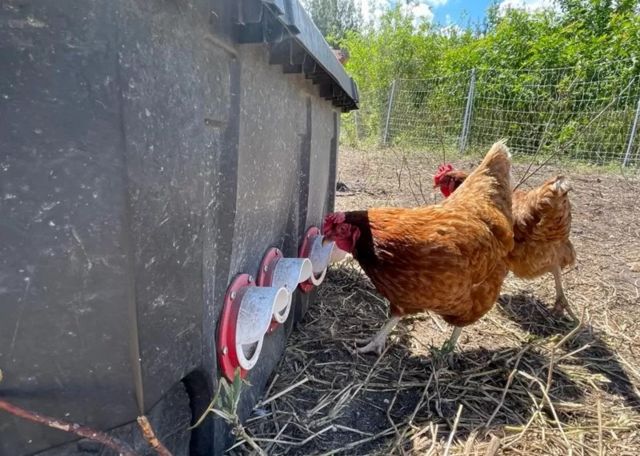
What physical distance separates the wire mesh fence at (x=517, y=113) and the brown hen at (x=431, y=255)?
3101 millimetres

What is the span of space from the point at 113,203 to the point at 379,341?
136 cm

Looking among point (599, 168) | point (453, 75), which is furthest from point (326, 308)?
point (453, 75)

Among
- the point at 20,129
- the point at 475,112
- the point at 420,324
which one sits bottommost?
the point at 420,324

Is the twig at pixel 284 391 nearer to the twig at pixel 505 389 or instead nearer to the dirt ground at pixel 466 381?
the dirt ground at pixel 466 381

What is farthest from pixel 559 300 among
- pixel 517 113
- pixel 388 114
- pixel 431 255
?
pixel 388 114

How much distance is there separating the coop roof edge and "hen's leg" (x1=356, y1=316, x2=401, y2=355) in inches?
41.6

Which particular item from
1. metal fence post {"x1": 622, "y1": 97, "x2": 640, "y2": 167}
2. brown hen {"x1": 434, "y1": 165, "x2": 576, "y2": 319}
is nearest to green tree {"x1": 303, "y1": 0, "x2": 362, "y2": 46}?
metal fence post {"x1": 622, "y1": 97, "x2": 640, "y2": 167}

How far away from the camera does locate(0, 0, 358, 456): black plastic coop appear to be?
0.51 metres

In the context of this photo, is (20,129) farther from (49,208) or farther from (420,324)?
(420,324)

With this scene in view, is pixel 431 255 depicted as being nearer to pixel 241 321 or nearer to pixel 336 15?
pixel 241 321

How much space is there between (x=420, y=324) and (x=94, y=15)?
1.88 metres

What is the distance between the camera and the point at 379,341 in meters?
1.67

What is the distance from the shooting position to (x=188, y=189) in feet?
2.28

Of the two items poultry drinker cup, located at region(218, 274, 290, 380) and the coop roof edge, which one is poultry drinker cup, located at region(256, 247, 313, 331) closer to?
poultry drinker cup, located at region(218, 274, 290, 380)
